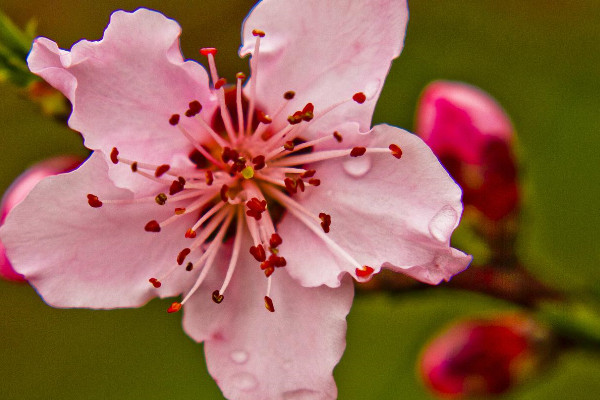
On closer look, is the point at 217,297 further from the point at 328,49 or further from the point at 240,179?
the point at 328,49

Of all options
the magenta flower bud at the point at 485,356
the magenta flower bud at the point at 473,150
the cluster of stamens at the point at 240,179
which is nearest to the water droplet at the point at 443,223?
the cluster of stamens at the point at 240,179

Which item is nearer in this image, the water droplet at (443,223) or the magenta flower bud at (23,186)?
the water droplet at (443,223)

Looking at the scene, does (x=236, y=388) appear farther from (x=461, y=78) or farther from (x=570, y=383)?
(x=461, y=78)

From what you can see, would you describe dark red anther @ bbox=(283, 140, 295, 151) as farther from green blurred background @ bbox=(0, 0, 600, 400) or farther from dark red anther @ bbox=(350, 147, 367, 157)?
green blurred background @ bbox=(0, 0, 600, 400)

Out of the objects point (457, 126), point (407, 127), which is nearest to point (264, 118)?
point (457, 126)

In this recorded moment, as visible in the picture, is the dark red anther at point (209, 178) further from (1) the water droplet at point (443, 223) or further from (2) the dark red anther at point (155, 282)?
(1) the water droplet at point (443, 223)

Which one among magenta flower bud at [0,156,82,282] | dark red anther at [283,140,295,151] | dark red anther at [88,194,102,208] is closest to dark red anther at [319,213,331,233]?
dark red anther at [283,140,295,151]
